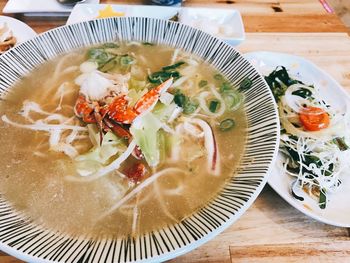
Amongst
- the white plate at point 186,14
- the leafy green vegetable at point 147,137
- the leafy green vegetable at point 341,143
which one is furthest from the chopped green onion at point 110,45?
the leafy green vegetable at point 341,143

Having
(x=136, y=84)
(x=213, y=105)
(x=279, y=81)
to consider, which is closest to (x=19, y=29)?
(x=136, y=84)

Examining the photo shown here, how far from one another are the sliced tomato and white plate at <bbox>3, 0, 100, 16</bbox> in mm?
1374

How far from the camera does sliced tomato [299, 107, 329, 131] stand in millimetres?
1294

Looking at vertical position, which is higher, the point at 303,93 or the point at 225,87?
the point at 225,87

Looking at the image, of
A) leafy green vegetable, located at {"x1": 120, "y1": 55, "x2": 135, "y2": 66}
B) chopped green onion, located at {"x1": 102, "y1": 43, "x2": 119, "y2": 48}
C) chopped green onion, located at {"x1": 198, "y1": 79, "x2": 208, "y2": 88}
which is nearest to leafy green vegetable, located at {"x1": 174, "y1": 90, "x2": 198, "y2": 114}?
chopped green onion, located at {"x1": 198, "y1": 79, "x2": 208, "y2": 88}

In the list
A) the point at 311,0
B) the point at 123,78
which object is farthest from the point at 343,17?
the point at 123,78

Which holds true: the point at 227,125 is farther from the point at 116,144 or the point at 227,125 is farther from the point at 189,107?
the point at 116,144

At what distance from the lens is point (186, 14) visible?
5.99 ft

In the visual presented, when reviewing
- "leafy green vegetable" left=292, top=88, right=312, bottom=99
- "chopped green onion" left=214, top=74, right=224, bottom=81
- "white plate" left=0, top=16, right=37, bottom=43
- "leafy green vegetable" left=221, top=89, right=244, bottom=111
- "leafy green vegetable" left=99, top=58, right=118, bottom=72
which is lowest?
"leafy green vegetable" left=292, top=88, right=312, bottom=99

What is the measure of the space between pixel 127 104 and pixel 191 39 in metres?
0.49

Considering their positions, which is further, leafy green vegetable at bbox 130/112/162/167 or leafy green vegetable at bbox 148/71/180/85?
leafy green vegetable at bbox 148/71/180/85

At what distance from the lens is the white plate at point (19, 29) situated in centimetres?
164

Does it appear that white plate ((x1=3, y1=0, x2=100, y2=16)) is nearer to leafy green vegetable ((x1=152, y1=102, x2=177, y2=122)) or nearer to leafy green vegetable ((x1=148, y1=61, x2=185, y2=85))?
leafy green vegetable ((x1=148, y1=61, x2=185, y2=85))

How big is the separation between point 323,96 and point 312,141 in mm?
386
